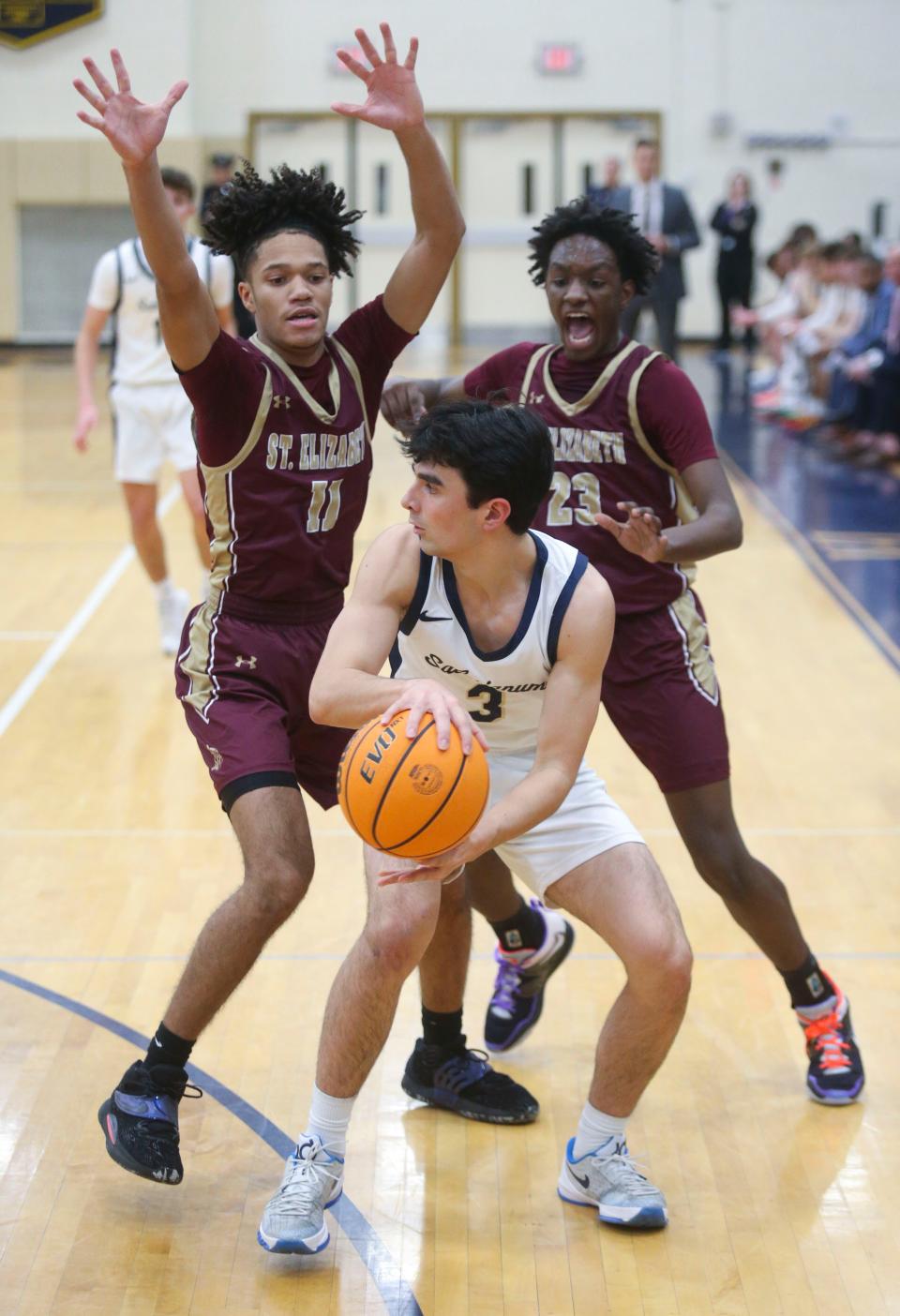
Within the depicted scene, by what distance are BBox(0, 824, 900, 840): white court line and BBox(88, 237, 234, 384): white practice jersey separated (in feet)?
8.34

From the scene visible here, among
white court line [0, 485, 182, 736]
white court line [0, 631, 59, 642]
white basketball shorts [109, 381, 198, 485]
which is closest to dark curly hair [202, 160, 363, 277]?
white court line [0, 485, 182, 736]

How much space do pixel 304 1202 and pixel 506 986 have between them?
1.07m

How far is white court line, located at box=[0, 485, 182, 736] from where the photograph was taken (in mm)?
6883

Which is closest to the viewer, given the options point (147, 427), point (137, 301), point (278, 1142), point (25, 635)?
point (278, 1142)

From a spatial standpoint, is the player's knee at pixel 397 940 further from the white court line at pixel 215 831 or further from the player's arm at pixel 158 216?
the white court line at pixel 215 831

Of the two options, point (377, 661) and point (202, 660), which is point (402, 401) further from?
point (377, 661)

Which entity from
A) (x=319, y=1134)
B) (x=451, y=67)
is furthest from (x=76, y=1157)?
(x=451, y=67)

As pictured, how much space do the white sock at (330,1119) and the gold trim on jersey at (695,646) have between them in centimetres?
133

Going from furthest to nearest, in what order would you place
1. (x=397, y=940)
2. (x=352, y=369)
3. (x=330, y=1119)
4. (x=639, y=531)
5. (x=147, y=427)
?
(x=147, y=427), (x=352, y=369), (x=639, y=531), (x=330, y=1119), (x=397, y=940)

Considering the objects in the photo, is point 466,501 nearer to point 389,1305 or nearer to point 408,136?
point 408,136

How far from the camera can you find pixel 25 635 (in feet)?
26.3

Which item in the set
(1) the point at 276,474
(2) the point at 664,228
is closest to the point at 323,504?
(1) the point at 276,474

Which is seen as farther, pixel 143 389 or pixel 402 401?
pixel 143 389

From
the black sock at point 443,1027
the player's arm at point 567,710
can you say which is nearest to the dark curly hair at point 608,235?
the player's arm at point 567,710
